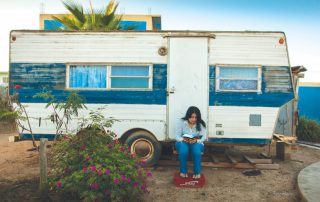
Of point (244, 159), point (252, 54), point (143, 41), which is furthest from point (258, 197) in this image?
point (143, 41)

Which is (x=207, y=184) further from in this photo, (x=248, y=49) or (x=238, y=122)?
(x=248, y=49)

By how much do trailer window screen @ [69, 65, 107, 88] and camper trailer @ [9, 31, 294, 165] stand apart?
23mm

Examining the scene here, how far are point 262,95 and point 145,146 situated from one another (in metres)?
2.86

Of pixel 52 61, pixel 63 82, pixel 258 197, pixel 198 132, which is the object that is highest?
pixel 52 61

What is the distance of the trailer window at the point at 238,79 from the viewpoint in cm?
684

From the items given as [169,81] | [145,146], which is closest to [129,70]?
[169,81]

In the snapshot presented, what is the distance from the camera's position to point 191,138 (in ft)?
20.1

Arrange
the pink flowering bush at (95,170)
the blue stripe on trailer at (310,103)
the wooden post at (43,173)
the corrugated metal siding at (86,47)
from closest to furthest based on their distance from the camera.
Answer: the pink flowering bush at (95,170), the wooden post at (43,173), the corrugated metal siding at (86,47), the blue stripe on trailer at (310,103)

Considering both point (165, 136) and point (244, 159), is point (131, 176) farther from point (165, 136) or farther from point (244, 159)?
point (244, 159)

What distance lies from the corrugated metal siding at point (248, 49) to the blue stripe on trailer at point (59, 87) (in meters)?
1.27

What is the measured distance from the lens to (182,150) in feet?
19.8

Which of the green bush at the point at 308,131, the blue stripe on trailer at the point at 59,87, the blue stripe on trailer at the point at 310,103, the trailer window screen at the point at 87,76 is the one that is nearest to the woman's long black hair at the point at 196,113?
the blue stripe on trailer at the point at 59,87

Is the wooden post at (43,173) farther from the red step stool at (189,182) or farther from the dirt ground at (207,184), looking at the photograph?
the red step stool at (189,182)

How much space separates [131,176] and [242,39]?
4.14 metres
